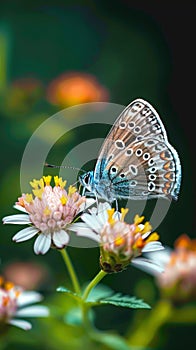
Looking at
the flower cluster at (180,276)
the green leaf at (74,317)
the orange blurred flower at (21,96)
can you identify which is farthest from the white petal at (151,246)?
the orange blurred flower at (21,96)

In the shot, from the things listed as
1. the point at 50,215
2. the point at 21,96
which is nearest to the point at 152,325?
the point at 50,215

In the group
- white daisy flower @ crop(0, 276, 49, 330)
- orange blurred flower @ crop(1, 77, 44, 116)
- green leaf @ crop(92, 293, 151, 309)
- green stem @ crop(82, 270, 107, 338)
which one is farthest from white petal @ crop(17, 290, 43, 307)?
orange blurred flower @ crop(1, 77, 44, 116)

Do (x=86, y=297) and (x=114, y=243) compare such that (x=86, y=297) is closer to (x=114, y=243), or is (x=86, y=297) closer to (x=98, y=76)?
(x=114, y=243)

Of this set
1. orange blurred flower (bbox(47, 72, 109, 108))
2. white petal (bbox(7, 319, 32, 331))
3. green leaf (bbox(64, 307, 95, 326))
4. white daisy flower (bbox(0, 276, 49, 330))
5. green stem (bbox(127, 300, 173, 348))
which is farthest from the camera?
orange blurred flower (bbox(47, 72, 109, 108))

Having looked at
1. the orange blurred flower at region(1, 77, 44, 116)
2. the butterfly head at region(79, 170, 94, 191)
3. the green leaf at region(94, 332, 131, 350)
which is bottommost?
the green leaf at region(94, 332, 131, 350)

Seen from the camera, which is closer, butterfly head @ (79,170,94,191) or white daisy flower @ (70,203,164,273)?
white daisy flower @ (70,203,164,273)

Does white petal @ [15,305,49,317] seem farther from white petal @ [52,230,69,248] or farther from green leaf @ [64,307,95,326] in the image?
white petal @ [52,230,69,248]

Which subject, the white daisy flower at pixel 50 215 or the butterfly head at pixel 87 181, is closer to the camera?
the white daisy flower at pixel 50 215

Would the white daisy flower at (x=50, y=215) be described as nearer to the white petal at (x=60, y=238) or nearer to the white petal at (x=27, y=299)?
the white petal at (x=60, y=238)
